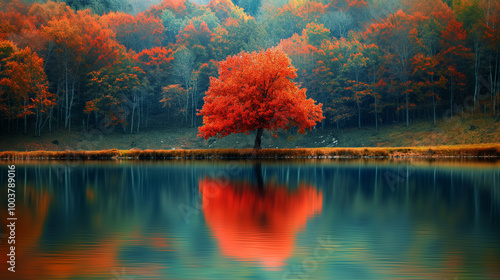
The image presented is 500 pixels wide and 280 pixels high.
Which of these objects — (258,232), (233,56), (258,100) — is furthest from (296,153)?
(258,232)

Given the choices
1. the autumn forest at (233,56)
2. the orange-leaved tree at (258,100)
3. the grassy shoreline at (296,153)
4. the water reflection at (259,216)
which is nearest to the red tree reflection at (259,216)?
the water reflection at (259,216)

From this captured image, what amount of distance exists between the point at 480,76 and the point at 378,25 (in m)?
15.3

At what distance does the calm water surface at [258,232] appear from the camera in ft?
27.2

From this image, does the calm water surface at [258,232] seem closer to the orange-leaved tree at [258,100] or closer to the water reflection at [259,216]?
the water reflection at [259,216]

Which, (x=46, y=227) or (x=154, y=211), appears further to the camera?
(x=154, y=211)

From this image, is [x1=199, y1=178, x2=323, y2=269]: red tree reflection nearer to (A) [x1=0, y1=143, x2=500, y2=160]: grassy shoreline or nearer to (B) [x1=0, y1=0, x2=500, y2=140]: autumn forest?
(A) [x1=0, y1=143, x2=500, y2=160]: grassy shoreline

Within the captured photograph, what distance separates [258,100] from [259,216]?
3297 centimetres

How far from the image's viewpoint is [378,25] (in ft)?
223

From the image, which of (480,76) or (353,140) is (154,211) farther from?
(480,76)

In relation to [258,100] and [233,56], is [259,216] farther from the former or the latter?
[233,56]

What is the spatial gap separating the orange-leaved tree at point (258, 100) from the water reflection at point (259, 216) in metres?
23.4

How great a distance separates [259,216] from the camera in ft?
43.3

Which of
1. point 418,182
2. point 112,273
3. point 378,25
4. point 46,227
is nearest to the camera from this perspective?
point 112,273

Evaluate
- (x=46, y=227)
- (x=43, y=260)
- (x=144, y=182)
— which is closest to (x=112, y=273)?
(x=43, y=260)
